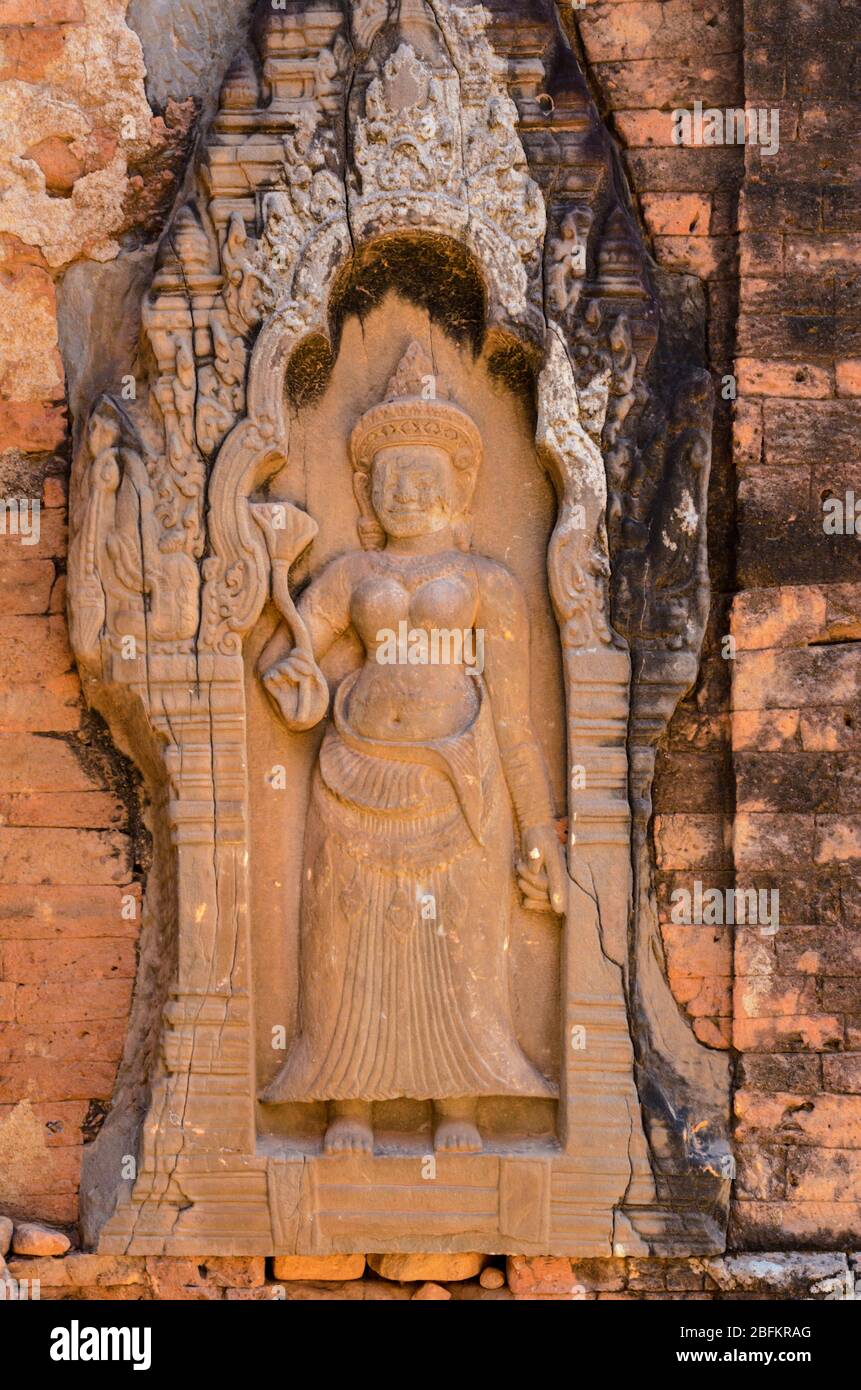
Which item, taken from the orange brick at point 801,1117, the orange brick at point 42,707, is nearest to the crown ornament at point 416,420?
the orange brick at point 42,707

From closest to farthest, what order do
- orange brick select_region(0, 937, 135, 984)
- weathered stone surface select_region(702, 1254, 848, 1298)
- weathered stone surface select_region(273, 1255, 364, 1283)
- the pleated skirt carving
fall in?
the pleated skirt carving, weathered stone surface select_region(702, 1254, 848, 1298), weathered stone surface select_region(273, 1255, 364, 1283), orange brick select_region(0, 937, 135, 984)

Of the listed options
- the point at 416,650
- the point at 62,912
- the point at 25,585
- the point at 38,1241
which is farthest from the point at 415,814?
the point at 38,1241

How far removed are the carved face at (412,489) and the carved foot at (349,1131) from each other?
5.78 ft

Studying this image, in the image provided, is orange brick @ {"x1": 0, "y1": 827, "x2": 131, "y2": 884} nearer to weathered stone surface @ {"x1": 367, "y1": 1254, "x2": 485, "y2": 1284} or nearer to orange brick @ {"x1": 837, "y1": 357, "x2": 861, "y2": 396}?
weathered stone surface @ {"x1": 367, "y1": 1254, "x2": 485, "y2": 1284}

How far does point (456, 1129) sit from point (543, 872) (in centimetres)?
82

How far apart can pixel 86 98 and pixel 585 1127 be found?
3688 mm

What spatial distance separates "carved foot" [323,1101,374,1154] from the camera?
453 centimetres

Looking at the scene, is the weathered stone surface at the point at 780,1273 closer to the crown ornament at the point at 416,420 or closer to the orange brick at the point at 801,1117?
the orange brick at the point at 801,1117

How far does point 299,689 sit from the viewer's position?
182 inches

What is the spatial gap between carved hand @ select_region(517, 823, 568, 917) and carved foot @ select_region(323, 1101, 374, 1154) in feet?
2.72

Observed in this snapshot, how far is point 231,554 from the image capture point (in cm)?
459

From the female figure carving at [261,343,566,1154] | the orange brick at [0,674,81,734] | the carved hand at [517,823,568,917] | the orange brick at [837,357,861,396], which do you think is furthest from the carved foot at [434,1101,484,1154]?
the orange brick at [837,357,861,396]

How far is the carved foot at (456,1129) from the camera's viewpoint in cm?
453

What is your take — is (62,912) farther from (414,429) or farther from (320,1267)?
(414,429)
